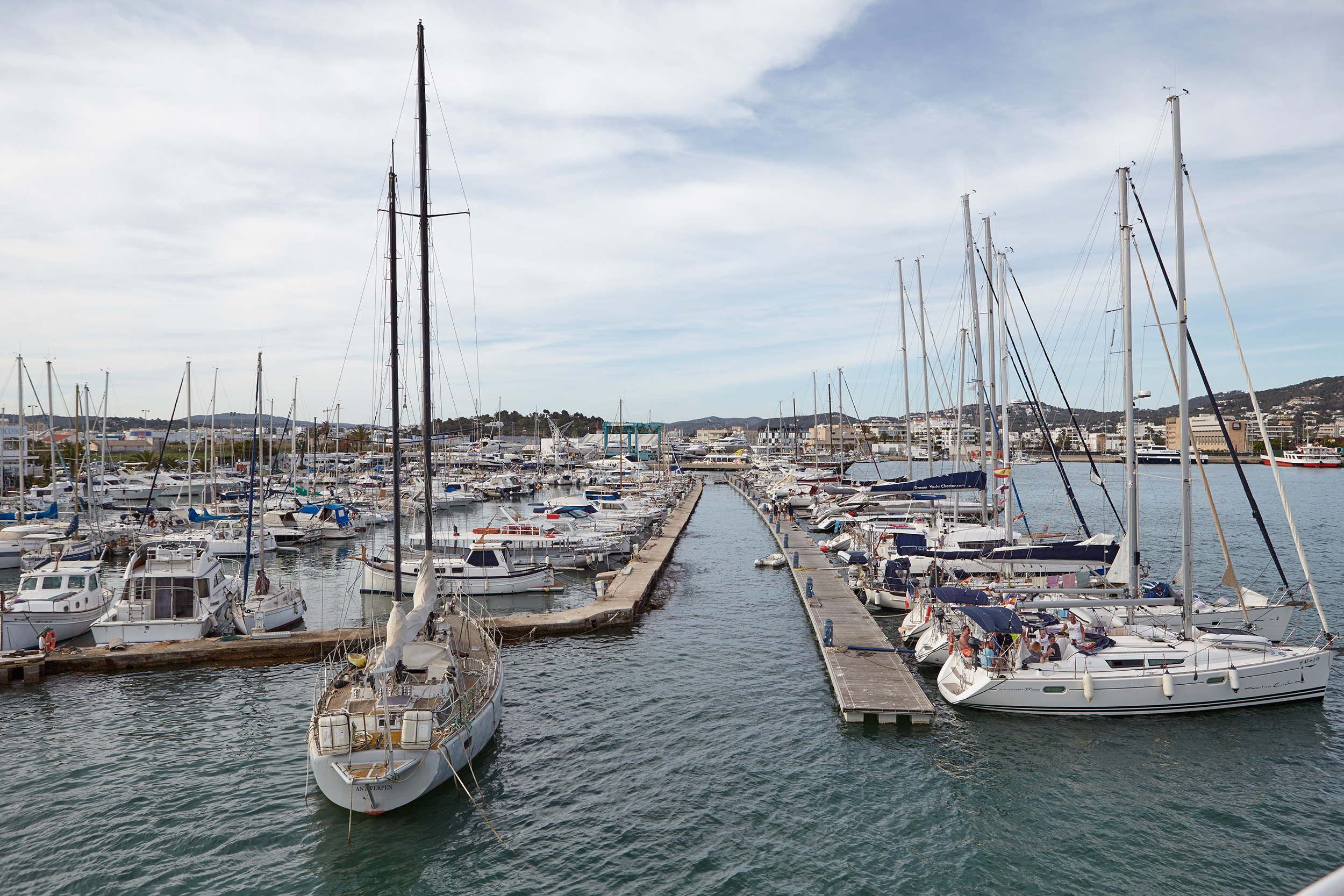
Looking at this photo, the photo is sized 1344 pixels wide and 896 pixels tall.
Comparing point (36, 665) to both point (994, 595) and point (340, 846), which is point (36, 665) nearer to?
point (340, 846)

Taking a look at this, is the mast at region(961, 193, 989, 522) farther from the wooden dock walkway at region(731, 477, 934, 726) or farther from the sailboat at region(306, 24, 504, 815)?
the sailboat at region(306, 24, 504, 815)

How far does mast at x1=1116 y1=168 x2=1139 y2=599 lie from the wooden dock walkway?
23.9 feet

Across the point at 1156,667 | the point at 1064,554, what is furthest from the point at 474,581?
the point at 1156,667

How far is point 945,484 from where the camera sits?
4156 cm

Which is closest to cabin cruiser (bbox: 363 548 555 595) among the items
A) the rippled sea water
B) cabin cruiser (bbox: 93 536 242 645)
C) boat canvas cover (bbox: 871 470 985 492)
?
Result: cabin cruiser (bbox: 93 536 242 645)

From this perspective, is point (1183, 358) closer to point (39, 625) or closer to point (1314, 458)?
point (39, 625)

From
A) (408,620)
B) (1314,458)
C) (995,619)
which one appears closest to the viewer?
(408,620)

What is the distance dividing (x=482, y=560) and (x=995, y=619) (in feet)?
77.7

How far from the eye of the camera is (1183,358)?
20.8 meters

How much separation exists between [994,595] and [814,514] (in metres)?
40.7

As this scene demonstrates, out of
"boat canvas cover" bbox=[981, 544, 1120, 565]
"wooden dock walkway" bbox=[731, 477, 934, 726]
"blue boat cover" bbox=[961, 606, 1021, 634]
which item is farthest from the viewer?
"boat canvas cover" bbox=[981, 544, 1120, 565]

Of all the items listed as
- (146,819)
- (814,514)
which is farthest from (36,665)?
(814,514)

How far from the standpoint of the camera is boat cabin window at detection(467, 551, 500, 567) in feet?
120

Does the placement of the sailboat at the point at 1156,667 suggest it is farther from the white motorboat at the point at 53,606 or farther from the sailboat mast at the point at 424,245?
the white motorboat at the point at 53,606
